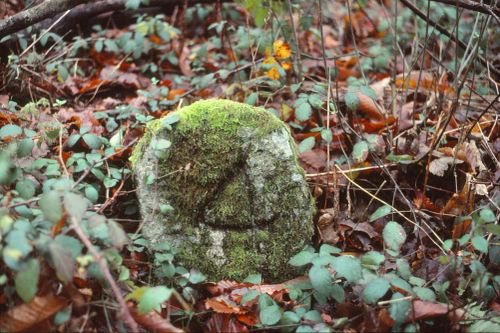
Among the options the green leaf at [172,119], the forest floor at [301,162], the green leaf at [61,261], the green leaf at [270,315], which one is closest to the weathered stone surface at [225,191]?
the green leaf at [172,119]

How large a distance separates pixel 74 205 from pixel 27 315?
0.40 meters

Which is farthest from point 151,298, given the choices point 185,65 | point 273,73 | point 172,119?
point 185,65

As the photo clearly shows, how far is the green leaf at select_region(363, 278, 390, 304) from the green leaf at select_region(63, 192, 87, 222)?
3.64ft

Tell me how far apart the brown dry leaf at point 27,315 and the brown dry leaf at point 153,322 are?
0.28m

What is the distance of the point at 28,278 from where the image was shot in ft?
4.72

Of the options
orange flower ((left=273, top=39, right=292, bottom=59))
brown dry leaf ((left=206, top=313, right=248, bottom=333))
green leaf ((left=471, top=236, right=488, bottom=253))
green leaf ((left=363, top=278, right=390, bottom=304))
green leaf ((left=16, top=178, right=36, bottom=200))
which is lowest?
brown dry leaf ((left=206, top=313, right=248, bottom=333))

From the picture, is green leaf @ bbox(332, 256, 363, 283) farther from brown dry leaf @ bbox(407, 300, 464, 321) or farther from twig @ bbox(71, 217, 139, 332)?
twig @ bbox(71, 217, 139, 332)

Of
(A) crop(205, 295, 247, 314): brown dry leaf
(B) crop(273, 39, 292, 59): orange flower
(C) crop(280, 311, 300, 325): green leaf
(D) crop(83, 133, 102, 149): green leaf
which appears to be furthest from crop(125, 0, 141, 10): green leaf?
(C) crop(280, 311, 300, 325): green leaf

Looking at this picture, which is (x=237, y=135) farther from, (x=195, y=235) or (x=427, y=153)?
(x=427, y=153)

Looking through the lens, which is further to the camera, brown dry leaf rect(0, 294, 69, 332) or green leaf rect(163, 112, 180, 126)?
green leaf rect(163, 112, 180, 126)

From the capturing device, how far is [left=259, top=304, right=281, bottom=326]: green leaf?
1.81 m

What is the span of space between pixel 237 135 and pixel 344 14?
3.69m

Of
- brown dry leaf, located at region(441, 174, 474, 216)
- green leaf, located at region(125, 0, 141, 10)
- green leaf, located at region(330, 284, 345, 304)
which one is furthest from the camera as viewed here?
green leaf, located at region(125, 0, 141, 10)

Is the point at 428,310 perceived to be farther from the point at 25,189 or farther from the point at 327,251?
the point at 25,189
